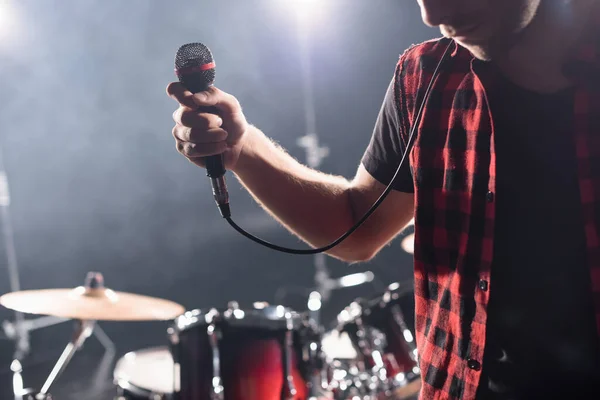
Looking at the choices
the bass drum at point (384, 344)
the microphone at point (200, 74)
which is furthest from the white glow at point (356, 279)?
the microphone at point (200, 74)

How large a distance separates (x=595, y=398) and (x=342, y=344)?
2645 mm

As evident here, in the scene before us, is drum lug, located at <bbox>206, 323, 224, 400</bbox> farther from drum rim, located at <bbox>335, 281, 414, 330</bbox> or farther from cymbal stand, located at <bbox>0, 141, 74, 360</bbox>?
cymbal stand, located at <bbox>0, 141, 74, 360</bbox>

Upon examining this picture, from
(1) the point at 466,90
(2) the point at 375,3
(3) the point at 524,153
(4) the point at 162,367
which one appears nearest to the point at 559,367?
(3) the point at 524,153

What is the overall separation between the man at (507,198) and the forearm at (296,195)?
18 cm

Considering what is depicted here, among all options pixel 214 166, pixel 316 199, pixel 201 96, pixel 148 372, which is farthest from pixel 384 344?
pixel 201 96

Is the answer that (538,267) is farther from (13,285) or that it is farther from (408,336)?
(13,285)

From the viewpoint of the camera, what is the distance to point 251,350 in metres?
2.46

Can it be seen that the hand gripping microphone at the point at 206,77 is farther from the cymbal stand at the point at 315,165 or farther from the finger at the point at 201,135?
the cymbal stand at the point at 315,165

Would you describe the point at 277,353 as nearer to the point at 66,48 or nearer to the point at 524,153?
the point at 524,153

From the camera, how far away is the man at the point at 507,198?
97cm

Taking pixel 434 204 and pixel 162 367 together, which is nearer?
pixel 434 204

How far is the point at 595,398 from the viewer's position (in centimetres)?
96

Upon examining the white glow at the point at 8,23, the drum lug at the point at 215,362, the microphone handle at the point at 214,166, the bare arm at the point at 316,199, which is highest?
the white glow at the point at 8,23

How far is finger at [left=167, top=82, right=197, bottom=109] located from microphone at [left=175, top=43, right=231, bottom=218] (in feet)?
0.04
